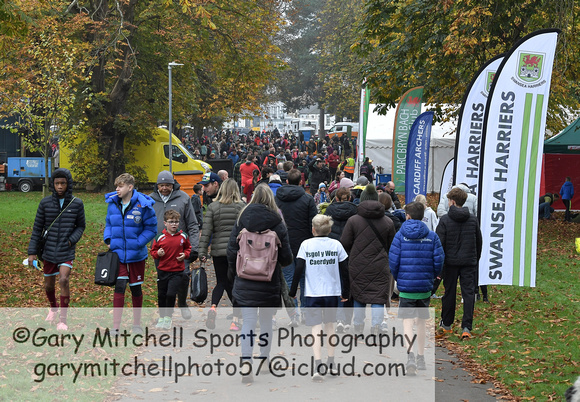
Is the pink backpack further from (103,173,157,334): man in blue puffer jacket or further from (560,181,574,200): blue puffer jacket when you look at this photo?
(560,181,574,200): blue puffer jacket

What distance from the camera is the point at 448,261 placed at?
9.41 m

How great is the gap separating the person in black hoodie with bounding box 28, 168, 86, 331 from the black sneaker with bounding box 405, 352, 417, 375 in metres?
3.98

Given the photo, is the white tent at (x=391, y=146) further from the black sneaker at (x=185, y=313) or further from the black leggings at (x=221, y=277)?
the black leggings at (x=221, y=277)

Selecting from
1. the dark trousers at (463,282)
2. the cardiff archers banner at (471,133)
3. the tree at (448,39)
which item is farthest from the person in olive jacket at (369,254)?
the tree at (448,39)

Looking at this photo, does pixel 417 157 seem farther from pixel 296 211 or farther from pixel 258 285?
pixel 258 285

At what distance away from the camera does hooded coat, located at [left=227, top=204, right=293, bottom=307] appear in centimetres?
726

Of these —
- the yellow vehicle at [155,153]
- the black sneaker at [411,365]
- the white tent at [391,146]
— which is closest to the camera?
the black sneaker at [411,365]

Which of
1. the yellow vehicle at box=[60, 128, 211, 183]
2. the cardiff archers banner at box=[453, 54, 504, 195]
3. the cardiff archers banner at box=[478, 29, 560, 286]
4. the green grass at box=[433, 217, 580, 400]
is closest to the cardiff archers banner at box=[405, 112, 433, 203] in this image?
the green grass at box=[433, 217, 580, 400]

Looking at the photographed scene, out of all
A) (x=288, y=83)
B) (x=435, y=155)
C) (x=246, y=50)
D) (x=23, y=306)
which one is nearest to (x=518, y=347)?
(x=23, y=306)

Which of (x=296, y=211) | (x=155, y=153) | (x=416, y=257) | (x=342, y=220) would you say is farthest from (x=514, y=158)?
(x=155, y=153)

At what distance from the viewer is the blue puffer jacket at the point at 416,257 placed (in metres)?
7.91

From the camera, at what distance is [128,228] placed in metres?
8.77

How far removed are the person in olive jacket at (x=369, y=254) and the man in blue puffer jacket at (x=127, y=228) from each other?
2.25m

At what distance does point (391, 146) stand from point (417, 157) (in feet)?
58.2
